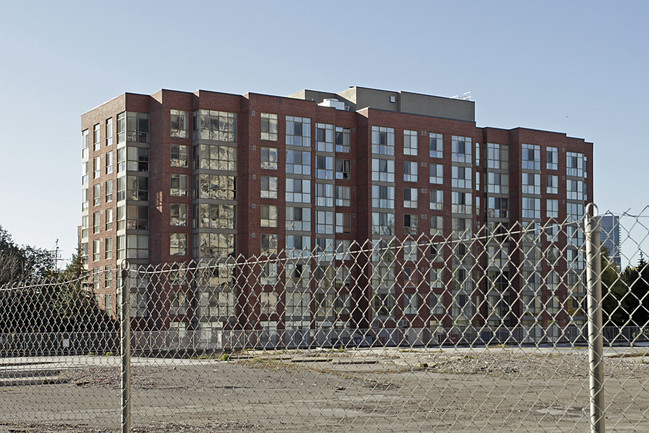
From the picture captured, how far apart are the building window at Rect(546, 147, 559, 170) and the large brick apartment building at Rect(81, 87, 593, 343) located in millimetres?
3171

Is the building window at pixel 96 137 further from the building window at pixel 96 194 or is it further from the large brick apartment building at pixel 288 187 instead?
the building window at pixel 96 194

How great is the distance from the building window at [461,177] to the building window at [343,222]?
11.6 meters

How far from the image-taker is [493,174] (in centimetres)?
8962

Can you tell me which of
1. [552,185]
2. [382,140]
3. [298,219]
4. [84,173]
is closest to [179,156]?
[298,219]

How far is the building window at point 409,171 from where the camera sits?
8103 centimetres

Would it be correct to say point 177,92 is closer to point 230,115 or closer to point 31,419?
Result: point 230,115

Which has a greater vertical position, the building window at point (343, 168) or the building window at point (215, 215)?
the building window at point (343, 168)

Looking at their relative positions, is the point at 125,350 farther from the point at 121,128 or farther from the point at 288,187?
the point at 121,128

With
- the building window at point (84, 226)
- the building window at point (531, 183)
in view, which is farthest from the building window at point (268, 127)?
the building window at point (531, 183)

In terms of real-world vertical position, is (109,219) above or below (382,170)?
below

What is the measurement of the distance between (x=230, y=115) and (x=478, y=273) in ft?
97.0

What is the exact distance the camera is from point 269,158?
7381 cm

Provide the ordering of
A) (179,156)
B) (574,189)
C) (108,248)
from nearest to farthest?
(179,156)
(108,248)
(574,189)

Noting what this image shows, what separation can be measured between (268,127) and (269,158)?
2.80 m
